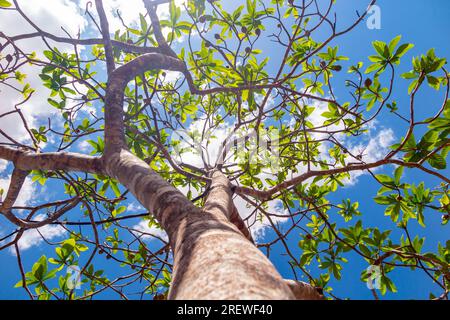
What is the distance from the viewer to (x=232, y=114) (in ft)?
13.5

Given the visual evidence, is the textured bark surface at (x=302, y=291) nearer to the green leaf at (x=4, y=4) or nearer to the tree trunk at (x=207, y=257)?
the tree trunk at (x=207, y=257)

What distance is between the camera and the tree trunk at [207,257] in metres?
0.50

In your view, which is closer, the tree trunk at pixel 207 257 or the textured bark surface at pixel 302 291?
the tree trunk at pixel 207 257

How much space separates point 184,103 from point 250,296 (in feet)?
11.6

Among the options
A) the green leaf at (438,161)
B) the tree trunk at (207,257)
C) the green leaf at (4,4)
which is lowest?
the tree trunk at (207,257)

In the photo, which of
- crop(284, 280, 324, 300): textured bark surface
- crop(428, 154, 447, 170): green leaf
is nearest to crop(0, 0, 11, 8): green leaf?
crop(284, 280, 324, 300): textured bark surface

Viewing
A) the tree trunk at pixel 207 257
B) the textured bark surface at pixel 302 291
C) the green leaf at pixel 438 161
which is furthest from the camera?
the green leaf at pixel 438 161

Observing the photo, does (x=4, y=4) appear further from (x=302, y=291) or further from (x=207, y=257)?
(x=302, y=291)

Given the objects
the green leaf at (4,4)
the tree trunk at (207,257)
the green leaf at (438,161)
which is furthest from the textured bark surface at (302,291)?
the green leaf at (4,4)

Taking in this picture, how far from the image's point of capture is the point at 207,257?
640 millimetres

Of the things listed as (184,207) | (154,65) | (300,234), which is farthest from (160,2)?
(300,234)

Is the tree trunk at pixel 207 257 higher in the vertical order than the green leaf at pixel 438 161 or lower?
lower

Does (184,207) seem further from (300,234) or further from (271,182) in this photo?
(271,182)
